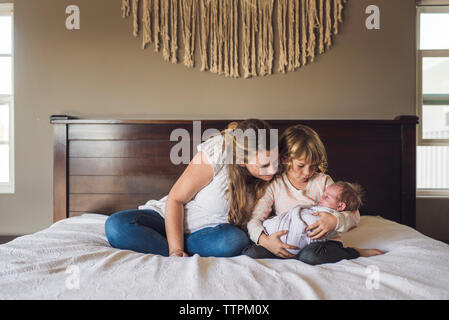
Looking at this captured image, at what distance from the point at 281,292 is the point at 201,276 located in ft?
0.72

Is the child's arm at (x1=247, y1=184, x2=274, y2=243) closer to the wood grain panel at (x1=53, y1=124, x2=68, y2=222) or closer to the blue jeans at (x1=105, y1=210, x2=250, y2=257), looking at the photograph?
the blue jeans at (x1=105, y1=210, x2=250, y2=257)

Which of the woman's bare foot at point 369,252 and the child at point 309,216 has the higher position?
the child at point 309,216

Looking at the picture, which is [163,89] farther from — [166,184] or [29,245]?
[29,245]

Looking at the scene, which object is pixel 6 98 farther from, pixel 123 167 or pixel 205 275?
pixel 205 275

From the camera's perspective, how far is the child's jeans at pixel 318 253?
3.13 feet

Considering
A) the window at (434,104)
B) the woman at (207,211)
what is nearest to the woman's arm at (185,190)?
the woman at (207,211)

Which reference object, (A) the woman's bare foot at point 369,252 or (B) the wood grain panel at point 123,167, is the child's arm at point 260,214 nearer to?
(A) the woman's bare foot at point 369,252

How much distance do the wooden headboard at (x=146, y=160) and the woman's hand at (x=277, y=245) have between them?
834mm

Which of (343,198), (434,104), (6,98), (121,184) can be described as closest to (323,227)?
(343,198)

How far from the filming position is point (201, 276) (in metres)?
0.78

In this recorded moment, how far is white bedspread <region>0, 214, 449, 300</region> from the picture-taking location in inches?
27.3

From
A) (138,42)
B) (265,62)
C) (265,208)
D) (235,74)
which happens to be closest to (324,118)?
(265,62)

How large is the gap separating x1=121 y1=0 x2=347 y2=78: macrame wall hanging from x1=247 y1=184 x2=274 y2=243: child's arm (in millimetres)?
985

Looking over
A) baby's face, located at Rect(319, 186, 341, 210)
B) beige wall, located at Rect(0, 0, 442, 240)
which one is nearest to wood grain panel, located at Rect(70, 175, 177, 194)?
beige wall, located at Rect(0, 0, 442, 240)
